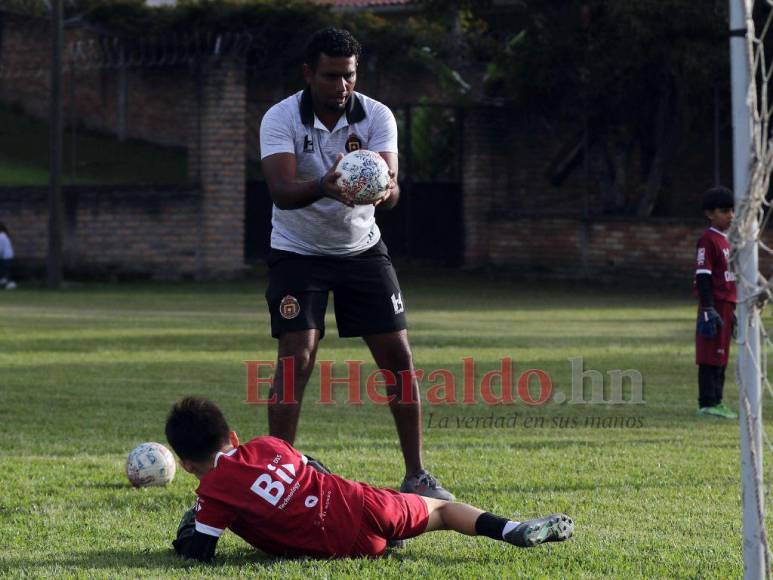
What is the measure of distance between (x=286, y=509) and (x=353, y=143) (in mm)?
1931

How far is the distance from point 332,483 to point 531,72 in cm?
2128

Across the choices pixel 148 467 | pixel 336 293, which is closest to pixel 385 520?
pixel 336 293

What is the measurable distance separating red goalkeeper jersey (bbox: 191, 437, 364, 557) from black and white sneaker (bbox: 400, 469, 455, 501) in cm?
90

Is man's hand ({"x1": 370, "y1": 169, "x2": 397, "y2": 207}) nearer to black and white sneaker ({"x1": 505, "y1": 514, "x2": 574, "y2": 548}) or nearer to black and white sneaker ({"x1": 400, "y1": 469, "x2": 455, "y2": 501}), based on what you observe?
black and white sneaker ({"x1": 400, "y1": 469, "x2": 455, "y2": 501})

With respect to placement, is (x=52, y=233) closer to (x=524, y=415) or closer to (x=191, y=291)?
(x=191, y=291)

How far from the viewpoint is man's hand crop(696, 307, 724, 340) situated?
9570 mm

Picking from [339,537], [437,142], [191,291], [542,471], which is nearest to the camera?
[339,537]

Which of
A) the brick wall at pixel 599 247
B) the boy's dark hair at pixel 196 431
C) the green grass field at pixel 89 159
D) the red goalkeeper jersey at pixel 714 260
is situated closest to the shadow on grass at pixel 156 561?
the boy's dark hair at pixel 196 431

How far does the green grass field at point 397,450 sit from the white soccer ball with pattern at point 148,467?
0.06m

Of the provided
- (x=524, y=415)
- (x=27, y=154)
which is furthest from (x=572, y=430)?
(x=27, y=154)

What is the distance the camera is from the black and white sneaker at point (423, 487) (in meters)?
6.06

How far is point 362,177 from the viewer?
576cm

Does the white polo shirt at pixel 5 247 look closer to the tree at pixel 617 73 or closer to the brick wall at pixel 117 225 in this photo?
the brick wall at pixel 117 225

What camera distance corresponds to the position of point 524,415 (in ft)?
32.6
